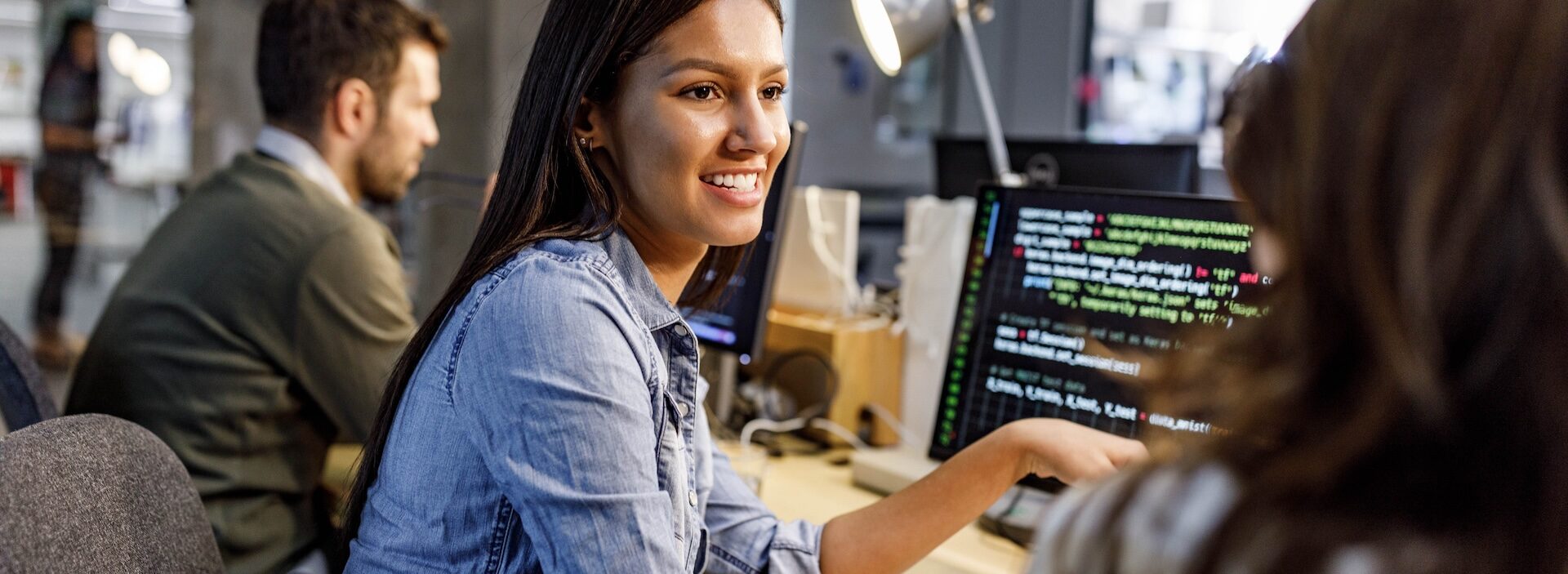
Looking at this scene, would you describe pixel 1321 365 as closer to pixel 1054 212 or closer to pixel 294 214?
pixel 1054 212

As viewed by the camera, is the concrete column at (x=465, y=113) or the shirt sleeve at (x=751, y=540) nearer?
the shirt sleeve at (x=751, y=540)

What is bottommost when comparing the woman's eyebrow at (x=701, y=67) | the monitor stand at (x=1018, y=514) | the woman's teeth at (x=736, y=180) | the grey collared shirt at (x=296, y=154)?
the monitor stand at (x=1018, y=514)

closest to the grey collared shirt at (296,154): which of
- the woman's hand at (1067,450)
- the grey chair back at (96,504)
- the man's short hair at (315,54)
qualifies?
the man's short hair at (315,54)

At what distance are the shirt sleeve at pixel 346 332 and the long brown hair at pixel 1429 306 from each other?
4.55 ft

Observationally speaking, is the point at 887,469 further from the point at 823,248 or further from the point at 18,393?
the point at 18,393

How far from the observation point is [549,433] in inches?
31.0

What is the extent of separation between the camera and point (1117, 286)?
1242mm

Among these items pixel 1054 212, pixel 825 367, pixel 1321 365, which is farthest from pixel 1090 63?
pixel 1321 365

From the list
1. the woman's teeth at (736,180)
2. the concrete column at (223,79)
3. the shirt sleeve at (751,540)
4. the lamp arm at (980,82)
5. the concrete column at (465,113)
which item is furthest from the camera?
the concrete column at (223,79)

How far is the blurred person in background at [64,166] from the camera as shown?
367 centimetres

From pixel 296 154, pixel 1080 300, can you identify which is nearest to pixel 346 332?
pixel 296 154

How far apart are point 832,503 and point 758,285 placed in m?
0.37

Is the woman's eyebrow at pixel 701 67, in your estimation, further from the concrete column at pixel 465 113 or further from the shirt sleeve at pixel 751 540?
the concrete column at pixel 465 113

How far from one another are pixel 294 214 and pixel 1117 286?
4.07 feet
